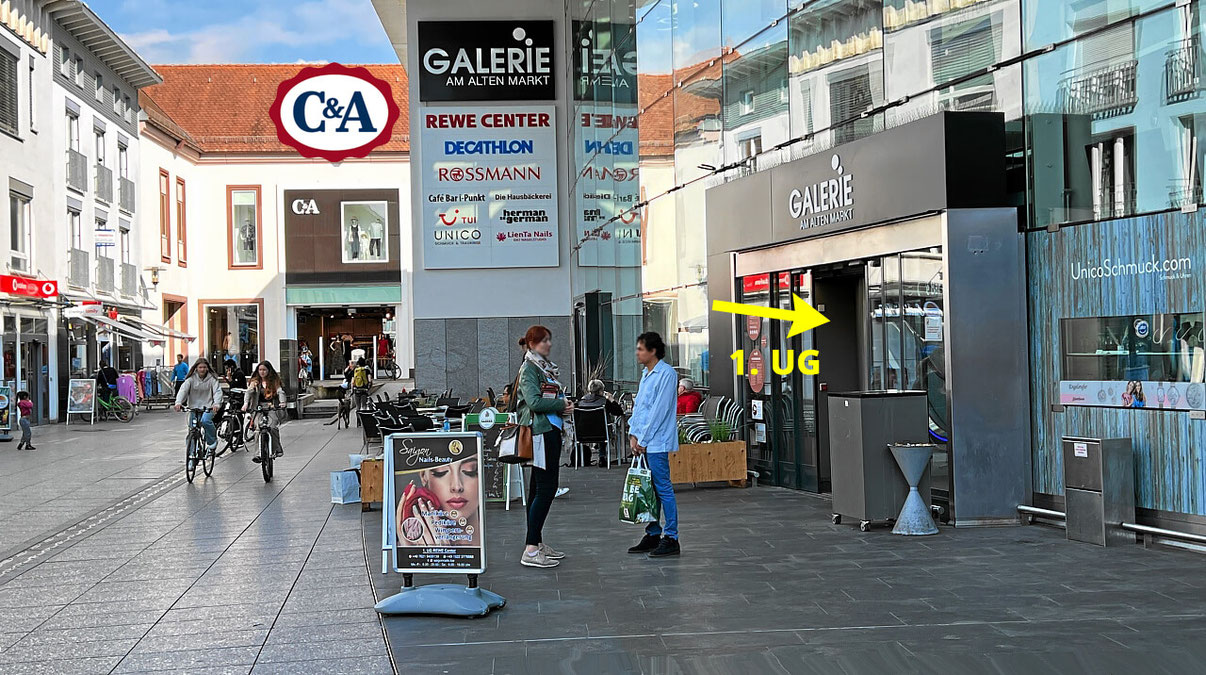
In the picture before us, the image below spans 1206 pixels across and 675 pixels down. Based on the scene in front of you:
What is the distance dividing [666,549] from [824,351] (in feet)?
→ 15.6

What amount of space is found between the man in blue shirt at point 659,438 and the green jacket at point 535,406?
0.75m

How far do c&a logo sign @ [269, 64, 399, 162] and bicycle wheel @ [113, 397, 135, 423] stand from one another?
19.1m

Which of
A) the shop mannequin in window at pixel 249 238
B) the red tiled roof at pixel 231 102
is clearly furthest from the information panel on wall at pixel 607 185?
the shop mannequin in window at pixel 249 238

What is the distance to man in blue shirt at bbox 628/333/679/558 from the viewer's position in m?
9.67

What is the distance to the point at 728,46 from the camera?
51.0ft

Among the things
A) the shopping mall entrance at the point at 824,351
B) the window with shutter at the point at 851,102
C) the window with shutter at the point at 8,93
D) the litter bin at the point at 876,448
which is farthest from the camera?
the window with shutter at the point at 8,93

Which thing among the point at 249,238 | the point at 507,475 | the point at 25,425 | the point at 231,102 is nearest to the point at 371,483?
the point at 507,475

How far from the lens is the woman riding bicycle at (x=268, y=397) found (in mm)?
17188

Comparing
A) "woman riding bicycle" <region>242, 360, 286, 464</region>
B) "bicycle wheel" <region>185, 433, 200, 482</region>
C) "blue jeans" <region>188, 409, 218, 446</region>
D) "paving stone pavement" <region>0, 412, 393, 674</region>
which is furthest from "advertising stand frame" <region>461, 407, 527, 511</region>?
"blue jeans" <region>188, 409, 218, 446</region>

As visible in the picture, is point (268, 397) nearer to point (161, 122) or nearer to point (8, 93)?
point (8, 93)

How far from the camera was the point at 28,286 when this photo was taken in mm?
31281

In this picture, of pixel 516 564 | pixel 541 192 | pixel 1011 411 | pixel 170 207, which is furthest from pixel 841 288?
pixel 170 207

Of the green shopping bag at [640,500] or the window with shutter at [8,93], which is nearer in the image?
the green shopping bag at [640,500]

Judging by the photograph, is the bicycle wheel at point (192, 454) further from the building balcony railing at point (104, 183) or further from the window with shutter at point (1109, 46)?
the building balcony railing at point (104, 183)
